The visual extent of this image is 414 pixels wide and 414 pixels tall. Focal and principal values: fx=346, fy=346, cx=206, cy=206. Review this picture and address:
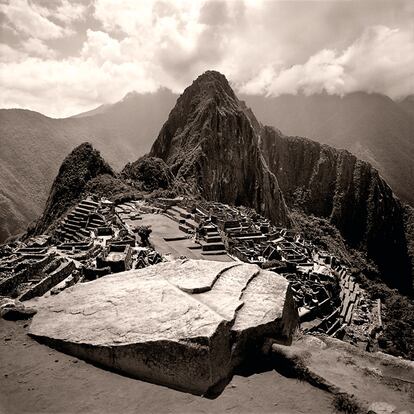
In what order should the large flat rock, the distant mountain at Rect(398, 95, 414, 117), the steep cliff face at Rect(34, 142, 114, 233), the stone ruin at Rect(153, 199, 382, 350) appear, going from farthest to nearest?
the distant mountain at Rect(398, 95, 414, 117), the steep cliff face at Rect(34, 142, 114, 233), the stone ruin at Rect(153, 199, 382, 350), the large flat rock

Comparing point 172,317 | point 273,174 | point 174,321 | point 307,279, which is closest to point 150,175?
point 307,279

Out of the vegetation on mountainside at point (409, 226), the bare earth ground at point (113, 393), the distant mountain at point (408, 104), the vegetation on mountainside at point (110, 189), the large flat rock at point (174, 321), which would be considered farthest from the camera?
the distant mountain at point (408, 104)

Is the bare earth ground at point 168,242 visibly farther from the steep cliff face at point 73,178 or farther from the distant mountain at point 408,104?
the distant mountain at point 408,104

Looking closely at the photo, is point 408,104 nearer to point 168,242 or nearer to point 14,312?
point 168,242

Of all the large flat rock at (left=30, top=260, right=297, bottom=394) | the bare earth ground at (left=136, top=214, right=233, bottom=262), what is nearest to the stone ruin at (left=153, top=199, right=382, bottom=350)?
the bare earth ground at (left=136, top=214, right=233, bottom=262)

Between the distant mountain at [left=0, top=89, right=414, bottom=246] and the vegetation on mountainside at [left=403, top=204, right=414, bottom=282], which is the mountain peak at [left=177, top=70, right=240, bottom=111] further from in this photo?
the vegetation on mountainside at [left=403, top=204, right=414, bottom=282]

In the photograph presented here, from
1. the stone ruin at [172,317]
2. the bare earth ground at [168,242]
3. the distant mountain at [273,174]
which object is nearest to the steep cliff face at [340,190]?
the distant mountain at [273,174]
